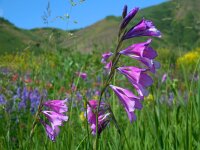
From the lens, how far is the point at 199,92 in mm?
2082

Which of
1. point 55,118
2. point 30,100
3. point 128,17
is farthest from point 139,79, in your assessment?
point 30,100

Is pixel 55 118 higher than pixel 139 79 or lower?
lower

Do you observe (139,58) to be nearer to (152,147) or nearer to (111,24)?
(152,147)

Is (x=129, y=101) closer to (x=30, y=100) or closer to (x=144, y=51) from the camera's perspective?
(x=144, y=51)

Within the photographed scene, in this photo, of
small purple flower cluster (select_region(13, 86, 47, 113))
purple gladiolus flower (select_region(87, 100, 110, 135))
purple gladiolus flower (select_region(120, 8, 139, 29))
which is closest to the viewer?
purple gladiolus flower (select_region(120, 8, 139, 29))

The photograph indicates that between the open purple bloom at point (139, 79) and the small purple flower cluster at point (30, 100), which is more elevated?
the open purple bloom at point (139, 79)

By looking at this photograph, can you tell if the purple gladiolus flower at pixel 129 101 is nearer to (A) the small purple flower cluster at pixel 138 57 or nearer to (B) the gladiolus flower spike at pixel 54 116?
(A) the small purple flower cluster at pixel 138 57

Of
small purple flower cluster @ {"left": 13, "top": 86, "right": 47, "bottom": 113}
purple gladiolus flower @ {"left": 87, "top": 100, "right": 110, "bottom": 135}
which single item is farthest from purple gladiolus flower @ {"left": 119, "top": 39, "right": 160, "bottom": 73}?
small purple flower cluster @ {"left": 13, "top": 86, "right": 47, "bottom": 113}

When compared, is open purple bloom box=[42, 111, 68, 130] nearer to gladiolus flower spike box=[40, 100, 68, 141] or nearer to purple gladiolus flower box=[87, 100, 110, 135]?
gladiolus flower spike box=[40, 100, 68, 141]

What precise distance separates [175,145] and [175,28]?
1.41 m

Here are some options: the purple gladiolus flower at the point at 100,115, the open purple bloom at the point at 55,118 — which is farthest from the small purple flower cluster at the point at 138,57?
the open purple bloom at the point at 55,118

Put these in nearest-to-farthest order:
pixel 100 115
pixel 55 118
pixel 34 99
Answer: pixel 100 115 < pixel 55 118 < pixel 34 99

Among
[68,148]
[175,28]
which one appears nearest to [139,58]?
[68,148]

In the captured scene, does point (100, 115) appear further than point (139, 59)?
Yes
